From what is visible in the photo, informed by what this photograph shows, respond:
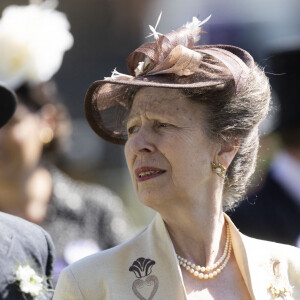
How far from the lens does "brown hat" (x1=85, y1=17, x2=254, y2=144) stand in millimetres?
3322

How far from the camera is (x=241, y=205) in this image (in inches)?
188

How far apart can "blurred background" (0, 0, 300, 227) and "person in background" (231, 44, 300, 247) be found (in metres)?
2.22

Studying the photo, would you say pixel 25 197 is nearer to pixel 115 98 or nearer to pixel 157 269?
pixel 115 98

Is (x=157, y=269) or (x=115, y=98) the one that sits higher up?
(x=115, y=98)

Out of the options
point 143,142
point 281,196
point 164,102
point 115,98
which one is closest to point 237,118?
point 164,102

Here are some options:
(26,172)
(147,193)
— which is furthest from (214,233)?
(26,172)

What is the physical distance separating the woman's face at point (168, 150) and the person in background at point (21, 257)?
61cm

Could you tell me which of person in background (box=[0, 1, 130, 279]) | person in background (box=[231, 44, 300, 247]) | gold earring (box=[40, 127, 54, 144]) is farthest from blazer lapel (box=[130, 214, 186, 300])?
gold earring (box=[40, 127, 54, 144])

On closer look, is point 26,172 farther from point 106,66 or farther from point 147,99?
point 106,66

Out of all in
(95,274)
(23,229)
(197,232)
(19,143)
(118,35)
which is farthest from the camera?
(118,35)

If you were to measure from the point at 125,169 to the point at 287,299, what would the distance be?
4.50m

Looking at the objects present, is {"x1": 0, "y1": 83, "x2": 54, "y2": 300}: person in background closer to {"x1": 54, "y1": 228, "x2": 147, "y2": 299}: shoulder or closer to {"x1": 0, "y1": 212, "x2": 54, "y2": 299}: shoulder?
{"x1": 0, "y1": 212, "x2": 54, "y2": 299}: shoulder

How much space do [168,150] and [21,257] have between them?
0.85 meters

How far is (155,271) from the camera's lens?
3.25 m
